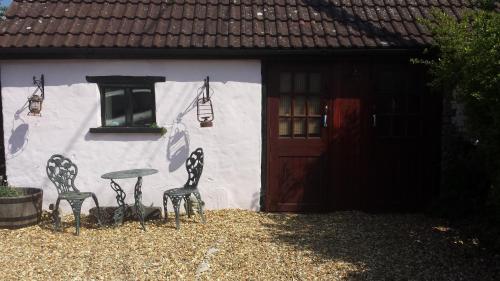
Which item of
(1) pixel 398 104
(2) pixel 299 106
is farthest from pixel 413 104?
(2) pixel 299 106

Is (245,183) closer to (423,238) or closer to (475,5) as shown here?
(423,238)

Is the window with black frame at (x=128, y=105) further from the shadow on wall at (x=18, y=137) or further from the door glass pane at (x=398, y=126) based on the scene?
the door glass pane at (x=398, y=126)

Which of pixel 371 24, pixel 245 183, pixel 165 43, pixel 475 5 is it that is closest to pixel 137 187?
pixel 245 183

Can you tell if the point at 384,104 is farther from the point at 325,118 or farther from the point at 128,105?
the point at 128,105

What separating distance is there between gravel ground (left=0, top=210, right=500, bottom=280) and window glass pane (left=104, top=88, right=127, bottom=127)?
1533 mm

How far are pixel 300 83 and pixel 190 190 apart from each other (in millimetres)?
2283

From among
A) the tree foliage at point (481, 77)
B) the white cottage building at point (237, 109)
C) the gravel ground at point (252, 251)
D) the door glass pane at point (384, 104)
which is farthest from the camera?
the door glass pane at point (384, 104)

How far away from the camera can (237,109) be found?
6.62 m

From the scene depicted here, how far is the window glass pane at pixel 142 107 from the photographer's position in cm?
666

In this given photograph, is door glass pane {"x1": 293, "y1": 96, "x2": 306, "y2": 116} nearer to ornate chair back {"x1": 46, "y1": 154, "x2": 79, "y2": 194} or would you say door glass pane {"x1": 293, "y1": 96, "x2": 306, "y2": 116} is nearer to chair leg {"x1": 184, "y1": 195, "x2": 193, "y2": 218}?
chair leg {"x1": 184, "y1": 195, "x2": 193, "y2": 218}

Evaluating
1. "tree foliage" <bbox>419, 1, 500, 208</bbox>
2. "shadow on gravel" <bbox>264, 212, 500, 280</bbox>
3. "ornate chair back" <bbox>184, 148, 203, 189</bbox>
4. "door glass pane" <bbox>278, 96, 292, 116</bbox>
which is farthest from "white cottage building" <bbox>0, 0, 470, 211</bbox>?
"tree foliage" <bbox>419, 1, 500, 208</bbox>

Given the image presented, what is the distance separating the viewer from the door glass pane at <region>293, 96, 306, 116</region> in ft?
21.8

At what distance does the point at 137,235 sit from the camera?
5.61 meters

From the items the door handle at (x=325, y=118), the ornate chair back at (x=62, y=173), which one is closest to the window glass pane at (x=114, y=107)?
the ornate chair back at (x=62, y=173)
